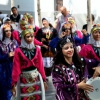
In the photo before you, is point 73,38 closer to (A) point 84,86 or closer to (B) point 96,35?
(B) point 96,35

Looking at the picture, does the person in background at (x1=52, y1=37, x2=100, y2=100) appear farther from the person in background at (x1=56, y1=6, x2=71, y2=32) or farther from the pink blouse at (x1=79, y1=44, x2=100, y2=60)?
the person in background at (x1=56, y1=6, x2=71, y2=32)

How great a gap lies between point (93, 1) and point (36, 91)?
9.20 meters

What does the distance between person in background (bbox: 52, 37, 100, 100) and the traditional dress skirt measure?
1.18 m

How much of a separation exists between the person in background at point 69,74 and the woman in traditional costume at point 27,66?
1.15 meters

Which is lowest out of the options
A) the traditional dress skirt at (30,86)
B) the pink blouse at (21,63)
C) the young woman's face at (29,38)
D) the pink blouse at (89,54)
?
the traditional dress skirt at (30,86)

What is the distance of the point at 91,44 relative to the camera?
432 centimetres

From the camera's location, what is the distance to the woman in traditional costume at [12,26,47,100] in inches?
177

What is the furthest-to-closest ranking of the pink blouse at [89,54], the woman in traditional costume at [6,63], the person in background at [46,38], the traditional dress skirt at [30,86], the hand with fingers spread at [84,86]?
the person in background at [46,38]
the woman in traditional costume at [6,63]
the traditional dress skirt at [30,86]
the pink blouse at [89,54]
the hand with fingers spread at [84,86]

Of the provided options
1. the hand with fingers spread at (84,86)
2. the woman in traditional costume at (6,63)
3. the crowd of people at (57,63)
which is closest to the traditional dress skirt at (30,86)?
the crowd of people at (57,63)

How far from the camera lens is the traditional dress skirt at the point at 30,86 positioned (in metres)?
4.56

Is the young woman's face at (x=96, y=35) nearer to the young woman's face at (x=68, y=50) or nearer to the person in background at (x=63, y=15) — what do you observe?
the young woman's face at (x=68, y=50)

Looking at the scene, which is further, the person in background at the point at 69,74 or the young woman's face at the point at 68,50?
the young woman's face at the point at 68,50

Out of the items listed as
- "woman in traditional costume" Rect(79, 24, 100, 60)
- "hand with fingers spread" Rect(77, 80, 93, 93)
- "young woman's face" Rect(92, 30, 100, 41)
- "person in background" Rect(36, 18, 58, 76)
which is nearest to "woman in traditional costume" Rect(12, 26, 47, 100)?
"woman in traditional costume" Rect(79, 24, 100, 60)

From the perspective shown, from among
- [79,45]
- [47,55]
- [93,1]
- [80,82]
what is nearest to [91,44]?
[80,82]
